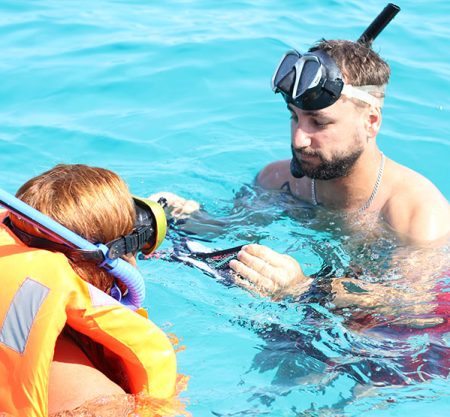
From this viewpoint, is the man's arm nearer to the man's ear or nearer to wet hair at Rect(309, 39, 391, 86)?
the man's ear

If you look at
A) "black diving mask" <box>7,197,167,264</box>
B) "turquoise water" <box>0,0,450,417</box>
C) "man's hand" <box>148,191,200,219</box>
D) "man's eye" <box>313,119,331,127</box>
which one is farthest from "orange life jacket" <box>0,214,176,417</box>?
"man's hand" <box>148,191,200,219</box>

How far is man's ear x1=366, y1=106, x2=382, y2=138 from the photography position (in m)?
5.20

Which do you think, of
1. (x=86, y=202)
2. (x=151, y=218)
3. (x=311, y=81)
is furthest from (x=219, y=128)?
(x=86, y=202)

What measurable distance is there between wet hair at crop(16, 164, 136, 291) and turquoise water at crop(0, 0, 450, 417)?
4.75ft

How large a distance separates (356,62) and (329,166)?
71 cm

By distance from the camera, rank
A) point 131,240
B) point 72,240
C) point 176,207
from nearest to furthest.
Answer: point 72,240
point 131,240
point 176,207

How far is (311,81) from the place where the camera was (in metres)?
4.86

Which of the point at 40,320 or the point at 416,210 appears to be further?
the point at 416,210

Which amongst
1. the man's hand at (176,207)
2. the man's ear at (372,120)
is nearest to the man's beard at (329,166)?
the man's ear at (372,120)

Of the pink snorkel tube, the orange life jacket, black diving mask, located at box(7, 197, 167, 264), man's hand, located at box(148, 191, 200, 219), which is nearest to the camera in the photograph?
the pink snorkel tube

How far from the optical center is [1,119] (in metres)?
7.94

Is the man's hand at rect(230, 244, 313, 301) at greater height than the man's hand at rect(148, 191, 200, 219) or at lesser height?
greater

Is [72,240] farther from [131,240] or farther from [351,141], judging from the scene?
[351,141]

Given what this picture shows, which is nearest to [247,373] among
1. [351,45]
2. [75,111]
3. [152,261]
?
[152,261]
